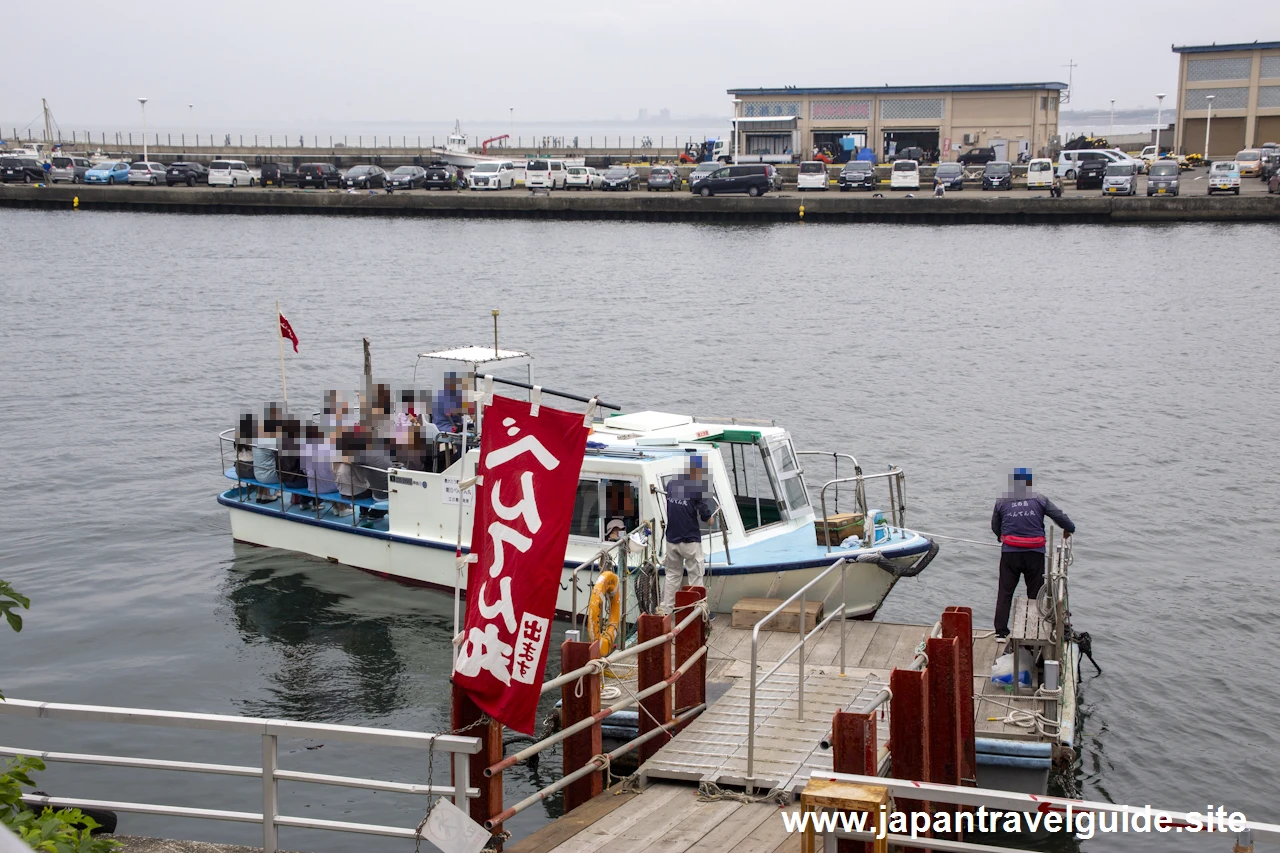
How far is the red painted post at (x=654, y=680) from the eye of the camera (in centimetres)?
1077

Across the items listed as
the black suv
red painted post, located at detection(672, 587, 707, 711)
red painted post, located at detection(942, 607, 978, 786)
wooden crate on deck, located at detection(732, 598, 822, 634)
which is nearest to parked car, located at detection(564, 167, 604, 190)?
the black suv

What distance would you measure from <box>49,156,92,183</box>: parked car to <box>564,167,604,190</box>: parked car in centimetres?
3211

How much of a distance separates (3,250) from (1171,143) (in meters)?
82.3

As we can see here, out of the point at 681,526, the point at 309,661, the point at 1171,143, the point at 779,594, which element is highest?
the point at 1171,143

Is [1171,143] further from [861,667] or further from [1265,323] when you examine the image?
[861,667]

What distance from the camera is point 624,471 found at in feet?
50.1

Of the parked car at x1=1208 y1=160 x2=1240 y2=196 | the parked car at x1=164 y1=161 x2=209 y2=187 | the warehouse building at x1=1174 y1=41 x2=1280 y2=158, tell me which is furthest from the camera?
the warehouse building at x1=1174 y1=41 x2=1280 y2=158

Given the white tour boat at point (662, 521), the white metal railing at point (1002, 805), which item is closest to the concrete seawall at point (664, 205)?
the white tour boat at point (662, 521)

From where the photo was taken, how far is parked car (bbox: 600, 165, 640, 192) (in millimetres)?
77688

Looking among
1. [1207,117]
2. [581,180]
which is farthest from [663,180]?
[1207,117]

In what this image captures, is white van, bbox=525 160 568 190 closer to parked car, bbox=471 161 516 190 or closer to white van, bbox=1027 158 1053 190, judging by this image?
parked car, bbox=471 161 516 190

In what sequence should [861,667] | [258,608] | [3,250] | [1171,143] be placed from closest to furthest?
1. [861,667]
2. [258,608]
3. [3,250]
4. [1171,143]

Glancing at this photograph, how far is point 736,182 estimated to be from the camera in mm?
71312

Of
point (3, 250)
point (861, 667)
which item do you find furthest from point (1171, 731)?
point (3, 250)
